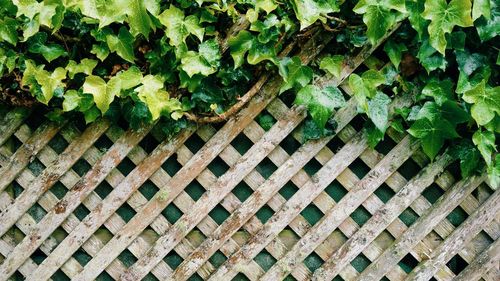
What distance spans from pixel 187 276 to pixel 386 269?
794mm

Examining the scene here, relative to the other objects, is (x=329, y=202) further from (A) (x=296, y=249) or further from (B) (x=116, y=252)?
(B) (x=116, y=252)

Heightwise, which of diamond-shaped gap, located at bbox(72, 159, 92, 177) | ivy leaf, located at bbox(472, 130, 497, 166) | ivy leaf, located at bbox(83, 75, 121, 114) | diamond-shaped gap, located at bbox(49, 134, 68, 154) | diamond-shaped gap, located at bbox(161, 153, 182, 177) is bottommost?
ivy leaf, located at bbox(472, 130, 497, 166)

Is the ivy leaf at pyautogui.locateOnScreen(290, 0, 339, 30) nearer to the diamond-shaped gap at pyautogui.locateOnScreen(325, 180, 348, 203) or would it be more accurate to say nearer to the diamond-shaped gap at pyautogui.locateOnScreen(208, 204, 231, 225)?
the diamond-shaped gap at pyautogui.locateOnScreen(325, 180, 348, 203)

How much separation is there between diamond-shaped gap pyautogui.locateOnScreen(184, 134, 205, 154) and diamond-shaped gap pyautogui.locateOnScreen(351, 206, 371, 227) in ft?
2.21

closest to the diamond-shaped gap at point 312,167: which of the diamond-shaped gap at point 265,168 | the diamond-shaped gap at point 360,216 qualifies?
the diamond-shaped gap at point 265,168

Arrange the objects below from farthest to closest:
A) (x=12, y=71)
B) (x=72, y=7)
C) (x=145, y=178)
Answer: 1. (x=145, y=178)
2. (x=12, y=71)
3. (x=72, y=7)

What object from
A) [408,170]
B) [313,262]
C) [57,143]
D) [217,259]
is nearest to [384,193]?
[408,170]

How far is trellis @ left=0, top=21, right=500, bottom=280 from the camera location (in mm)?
1948

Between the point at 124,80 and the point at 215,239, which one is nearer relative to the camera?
the point at 124,80

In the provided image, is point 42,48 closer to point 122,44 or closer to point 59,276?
point 122,44

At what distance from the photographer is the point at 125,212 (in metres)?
2.04

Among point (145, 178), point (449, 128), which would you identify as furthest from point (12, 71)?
point (449, 128)

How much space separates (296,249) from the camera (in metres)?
2.00

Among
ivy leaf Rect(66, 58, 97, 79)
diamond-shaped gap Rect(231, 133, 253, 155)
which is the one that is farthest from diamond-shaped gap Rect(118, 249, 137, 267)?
ivy leaf Rect(66, 58, 97, 79)
